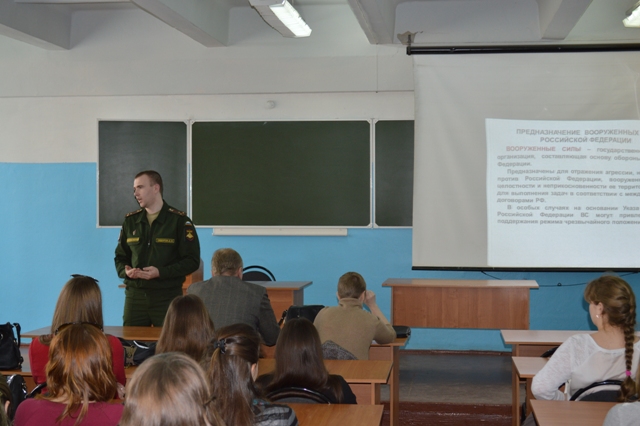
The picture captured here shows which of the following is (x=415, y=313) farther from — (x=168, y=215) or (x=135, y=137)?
(x=135, y=137)

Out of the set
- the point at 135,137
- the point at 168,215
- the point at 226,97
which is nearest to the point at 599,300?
the point at 168,215

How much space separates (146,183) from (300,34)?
7.99 feet

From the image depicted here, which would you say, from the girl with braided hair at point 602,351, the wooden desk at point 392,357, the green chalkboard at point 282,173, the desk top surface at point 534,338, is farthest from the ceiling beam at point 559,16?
the girl with braided hair at point 602,351

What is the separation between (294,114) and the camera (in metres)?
6.68

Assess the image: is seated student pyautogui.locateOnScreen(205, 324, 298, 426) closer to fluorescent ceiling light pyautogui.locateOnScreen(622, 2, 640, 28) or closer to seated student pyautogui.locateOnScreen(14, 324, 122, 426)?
seated student pyautogui.locateOnScreen(14, 324, 122, 426)

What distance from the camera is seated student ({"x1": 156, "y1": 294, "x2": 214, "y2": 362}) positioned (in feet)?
8.85

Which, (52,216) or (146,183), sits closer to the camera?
(146,183)

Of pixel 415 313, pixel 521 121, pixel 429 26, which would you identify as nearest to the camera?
A: pixel 521 121

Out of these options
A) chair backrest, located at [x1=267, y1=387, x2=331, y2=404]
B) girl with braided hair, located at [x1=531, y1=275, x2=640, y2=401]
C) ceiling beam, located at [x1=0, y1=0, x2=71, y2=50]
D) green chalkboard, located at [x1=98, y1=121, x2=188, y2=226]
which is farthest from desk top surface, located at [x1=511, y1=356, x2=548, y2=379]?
ceiling beam, located at [x1=0, y1=0, x2=71, y2=50]

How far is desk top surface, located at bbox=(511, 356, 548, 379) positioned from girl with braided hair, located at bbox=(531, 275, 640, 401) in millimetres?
316

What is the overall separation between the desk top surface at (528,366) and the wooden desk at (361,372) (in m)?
0.63

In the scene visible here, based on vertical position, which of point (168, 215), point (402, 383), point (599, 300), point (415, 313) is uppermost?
point (168, 215)

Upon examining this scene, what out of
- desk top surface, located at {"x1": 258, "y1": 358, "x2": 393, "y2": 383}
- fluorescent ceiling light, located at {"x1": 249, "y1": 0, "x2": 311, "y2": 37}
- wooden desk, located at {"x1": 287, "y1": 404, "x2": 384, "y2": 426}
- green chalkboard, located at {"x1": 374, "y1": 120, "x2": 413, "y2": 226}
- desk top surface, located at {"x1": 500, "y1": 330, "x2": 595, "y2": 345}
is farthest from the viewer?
green chalkboard, located at {"x1": 374, "y1": 120, "x2": 413, "y2": 226}

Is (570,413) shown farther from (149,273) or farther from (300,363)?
(149,273)
